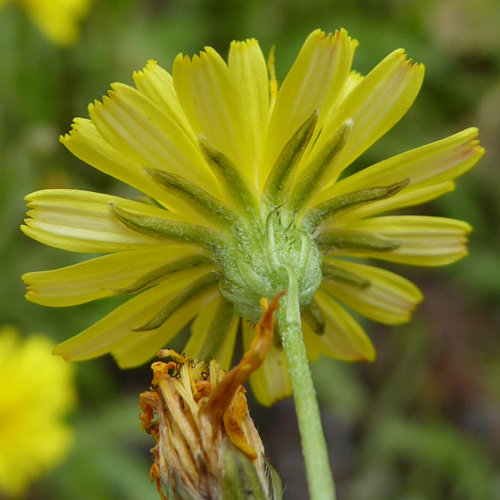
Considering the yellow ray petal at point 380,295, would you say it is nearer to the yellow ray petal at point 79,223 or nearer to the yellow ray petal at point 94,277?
the yellow ray petal at point 94,277

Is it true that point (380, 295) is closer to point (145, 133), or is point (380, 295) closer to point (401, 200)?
point (401, 200)

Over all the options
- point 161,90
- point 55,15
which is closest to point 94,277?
point 161,90

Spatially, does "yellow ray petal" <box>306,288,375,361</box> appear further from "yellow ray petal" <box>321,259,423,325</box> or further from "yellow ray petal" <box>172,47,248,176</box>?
"yellow ray petal" <box>172,47,248,176</box>

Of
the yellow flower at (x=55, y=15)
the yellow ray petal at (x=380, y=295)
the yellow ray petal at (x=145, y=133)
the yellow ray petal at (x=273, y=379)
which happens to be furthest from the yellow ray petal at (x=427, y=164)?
the yellow flower at (x=55, y=15)

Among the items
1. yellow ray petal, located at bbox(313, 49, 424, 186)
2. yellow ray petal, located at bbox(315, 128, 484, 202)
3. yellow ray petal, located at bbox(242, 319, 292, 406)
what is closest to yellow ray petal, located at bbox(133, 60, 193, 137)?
yellow ray petal, located at bbox(313, 49, 424, 186)

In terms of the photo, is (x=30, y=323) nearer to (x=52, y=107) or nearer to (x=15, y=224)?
(x=15, y=224)
